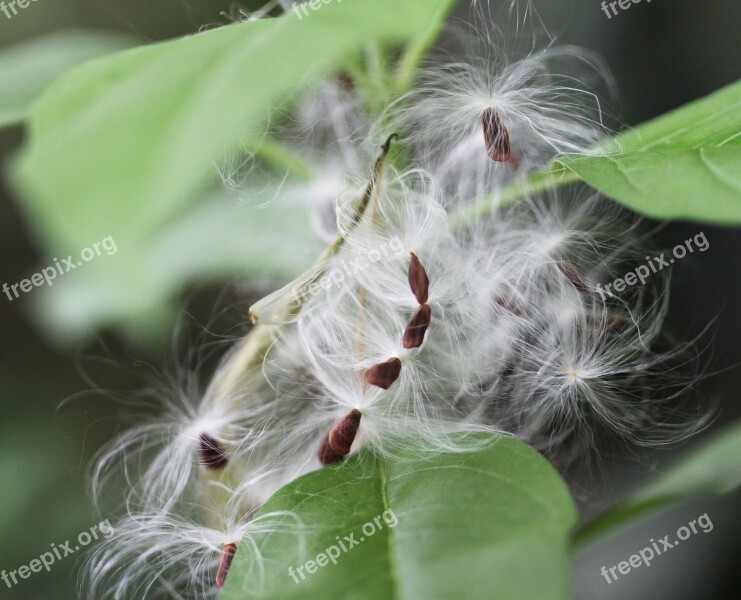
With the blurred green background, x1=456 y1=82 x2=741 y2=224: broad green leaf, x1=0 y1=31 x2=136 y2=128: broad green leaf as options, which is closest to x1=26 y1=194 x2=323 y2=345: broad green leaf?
the blurred green background

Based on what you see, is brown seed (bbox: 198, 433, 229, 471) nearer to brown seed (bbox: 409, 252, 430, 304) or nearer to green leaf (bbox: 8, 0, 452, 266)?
brown seed (bbox: 409, 252, 430, 304)

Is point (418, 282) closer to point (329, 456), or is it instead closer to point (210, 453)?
point (329, 456)

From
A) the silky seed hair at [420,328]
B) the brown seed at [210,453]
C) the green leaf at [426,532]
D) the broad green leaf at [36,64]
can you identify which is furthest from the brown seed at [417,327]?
the broad green leaf at [36,64]

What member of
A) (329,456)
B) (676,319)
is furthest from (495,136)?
(676,319)

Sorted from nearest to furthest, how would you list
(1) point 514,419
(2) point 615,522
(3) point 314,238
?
(2) point 615,522, (1) point 514,419, (3) point 314,238

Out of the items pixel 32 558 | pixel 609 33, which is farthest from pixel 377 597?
pixel 609 33

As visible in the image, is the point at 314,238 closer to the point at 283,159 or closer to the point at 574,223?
the point at 283,159
